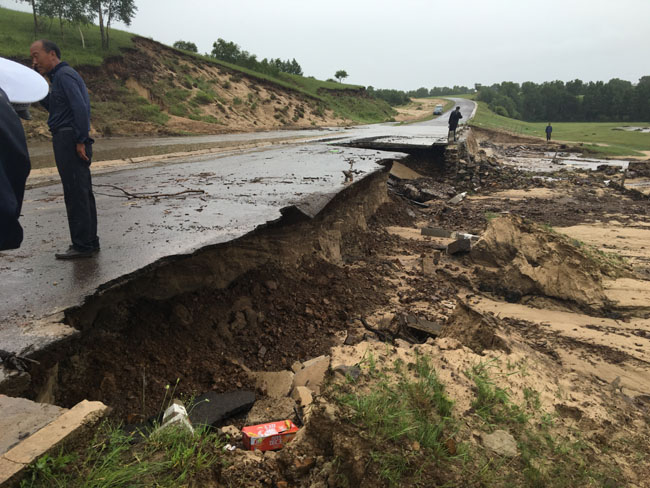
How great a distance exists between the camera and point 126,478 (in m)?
1.80

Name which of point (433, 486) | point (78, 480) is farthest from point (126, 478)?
point (433, 486)

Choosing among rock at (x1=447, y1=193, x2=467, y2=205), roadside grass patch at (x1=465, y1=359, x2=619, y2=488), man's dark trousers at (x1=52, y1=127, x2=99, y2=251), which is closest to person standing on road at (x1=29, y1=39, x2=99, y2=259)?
man's dark trousers at (x1=52, y1=127, x2=99, y2=251)

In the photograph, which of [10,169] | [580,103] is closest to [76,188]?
[10,169]

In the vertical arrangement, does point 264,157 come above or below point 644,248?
above

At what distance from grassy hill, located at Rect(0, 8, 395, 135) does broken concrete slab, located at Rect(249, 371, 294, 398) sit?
56.0 feet

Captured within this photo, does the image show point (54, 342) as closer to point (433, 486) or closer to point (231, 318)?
point (231, 318)

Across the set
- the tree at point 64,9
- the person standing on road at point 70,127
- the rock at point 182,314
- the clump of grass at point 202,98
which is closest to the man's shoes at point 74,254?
the person standing on road at point 70,127

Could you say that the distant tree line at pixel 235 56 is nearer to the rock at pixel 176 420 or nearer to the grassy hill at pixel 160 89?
the grassy hill at pixel 160 89

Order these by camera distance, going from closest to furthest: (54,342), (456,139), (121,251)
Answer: (54,342)
(121,251)
(456,139)

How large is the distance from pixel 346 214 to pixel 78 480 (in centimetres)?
633

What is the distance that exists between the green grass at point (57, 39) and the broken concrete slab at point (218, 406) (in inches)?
1010

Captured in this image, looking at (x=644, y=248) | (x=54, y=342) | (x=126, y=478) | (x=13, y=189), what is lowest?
(x=644, y=248)

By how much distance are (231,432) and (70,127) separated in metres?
2.80

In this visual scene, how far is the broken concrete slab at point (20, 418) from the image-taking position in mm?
1784
